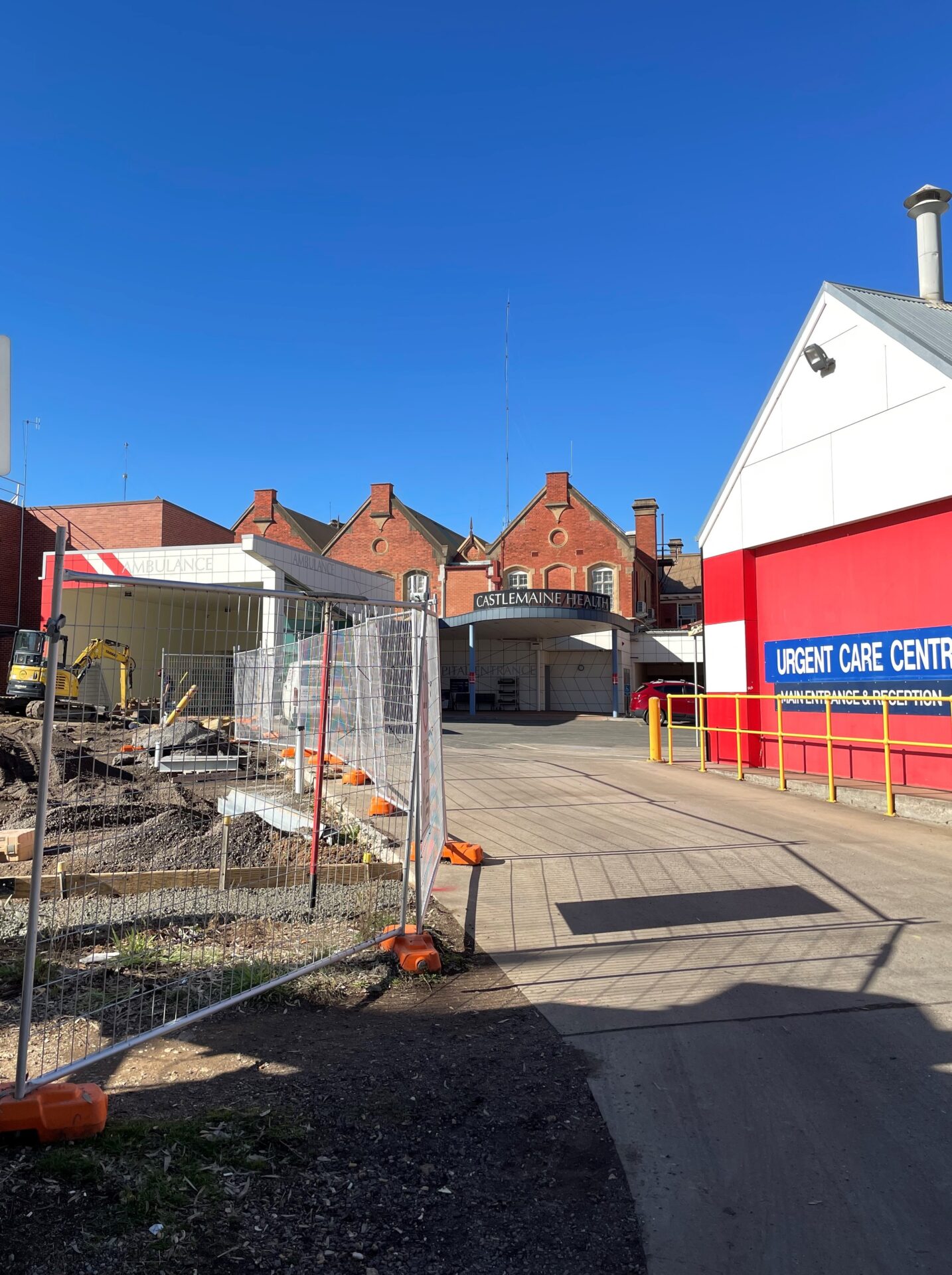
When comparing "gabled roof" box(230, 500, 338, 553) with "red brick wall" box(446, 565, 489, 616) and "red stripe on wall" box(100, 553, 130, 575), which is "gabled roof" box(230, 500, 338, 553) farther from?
"red stripe on wall" box(100, 553, 130, 575)

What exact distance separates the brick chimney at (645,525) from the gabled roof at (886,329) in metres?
32.8

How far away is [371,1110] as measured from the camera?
10.6 feet

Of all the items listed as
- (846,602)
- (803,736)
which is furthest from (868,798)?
(846,602)

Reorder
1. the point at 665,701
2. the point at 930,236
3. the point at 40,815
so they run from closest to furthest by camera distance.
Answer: the point at 40,815 < the point at 930,236 < the point at 665,701

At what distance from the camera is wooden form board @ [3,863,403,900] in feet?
20.0

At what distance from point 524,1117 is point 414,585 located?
43.1 metres

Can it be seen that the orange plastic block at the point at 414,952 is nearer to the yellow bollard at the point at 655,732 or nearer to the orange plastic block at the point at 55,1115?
the orange plastic block at the point at 55,1115

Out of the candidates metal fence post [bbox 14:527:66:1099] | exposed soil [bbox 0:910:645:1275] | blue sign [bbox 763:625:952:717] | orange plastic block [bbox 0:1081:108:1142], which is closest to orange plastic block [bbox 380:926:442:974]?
exposed soil [bbox 0:910:645:1275]

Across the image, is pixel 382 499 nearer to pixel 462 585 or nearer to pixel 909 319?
pixel 462 585

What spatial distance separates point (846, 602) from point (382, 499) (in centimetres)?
3812

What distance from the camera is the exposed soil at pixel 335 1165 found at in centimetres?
240

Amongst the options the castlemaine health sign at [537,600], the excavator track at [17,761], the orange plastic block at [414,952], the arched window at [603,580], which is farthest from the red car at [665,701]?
the orange plastic block at [414,952]

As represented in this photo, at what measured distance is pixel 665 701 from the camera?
3500 centimetres

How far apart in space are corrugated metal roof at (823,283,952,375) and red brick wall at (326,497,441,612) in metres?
34.1
